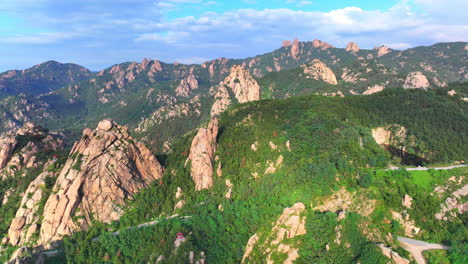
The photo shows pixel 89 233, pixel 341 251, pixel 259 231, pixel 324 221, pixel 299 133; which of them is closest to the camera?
pixel 341 251

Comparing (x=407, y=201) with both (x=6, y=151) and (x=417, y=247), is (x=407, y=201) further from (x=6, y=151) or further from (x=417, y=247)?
(x=6, y=151)

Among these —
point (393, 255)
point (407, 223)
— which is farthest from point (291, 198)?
point (407, 223)

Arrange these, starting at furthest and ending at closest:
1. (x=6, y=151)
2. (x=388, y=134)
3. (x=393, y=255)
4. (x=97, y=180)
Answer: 1. (x=388, y=134)
2. (x=6, y=151)
3. (x=97, y=180)
4. (x=393, y=255)

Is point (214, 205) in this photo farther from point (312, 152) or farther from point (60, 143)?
point (60, 143)

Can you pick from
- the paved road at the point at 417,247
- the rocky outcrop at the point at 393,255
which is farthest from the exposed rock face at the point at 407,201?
the rocky outcrop at the point at 393,255

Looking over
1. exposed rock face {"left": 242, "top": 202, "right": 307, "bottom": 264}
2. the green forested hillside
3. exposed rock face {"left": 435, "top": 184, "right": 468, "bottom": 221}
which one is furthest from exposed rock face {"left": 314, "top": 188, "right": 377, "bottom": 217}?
exposed rock face {"left": 435, "top": 184, "right": 468, "bottom": 221}

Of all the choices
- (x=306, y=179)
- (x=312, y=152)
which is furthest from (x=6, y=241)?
(x=312, y=152)

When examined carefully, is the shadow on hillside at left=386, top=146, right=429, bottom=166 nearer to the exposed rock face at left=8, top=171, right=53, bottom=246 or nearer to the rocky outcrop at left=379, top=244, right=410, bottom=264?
the rocky outcrop at left=379, top=244, right=410, bottom=264
